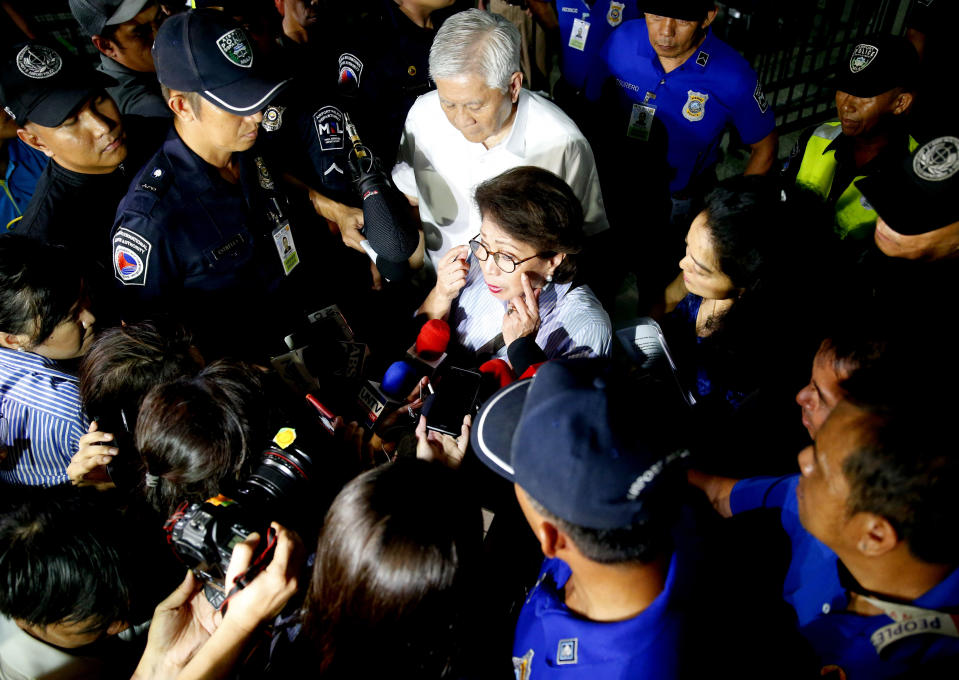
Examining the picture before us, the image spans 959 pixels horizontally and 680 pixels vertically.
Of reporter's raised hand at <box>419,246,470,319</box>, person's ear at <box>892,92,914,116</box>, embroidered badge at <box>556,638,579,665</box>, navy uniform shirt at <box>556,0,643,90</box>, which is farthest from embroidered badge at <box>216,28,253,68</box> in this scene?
person's ear at <box>892,92,914,116</box>

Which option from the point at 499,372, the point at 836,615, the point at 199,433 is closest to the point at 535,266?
the point at 499,372

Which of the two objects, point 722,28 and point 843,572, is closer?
point 843,572

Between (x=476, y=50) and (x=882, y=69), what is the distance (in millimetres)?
2103

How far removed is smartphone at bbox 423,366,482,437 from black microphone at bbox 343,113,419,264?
0.68m

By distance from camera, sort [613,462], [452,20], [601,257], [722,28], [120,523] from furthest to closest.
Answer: [722,28] < [601,257] < [452,20] < [120,523] < [613,462]

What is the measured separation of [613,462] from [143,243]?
6.72 feet

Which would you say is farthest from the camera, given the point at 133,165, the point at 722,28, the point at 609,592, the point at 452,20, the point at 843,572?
the point at 722,28

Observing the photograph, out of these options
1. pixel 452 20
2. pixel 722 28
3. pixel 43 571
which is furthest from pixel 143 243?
pixel 722 28

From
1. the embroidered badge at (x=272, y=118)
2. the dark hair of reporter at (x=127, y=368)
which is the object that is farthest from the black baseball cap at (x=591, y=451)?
the embroidered badge at (x=272, y=118)

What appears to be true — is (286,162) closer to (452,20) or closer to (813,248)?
(452,20)

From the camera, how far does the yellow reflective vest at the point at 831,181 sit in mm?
2723

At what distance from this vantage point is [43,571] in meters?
1.48

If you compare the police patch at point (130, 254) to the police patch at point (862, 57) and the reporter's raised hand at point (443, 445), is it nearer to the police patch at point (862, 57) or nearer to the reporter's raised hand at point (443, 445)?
the reporter's raised hand at point (443, 445)

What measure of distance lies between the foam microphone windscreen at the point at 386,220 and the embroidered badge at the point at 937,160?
6.65 ft
